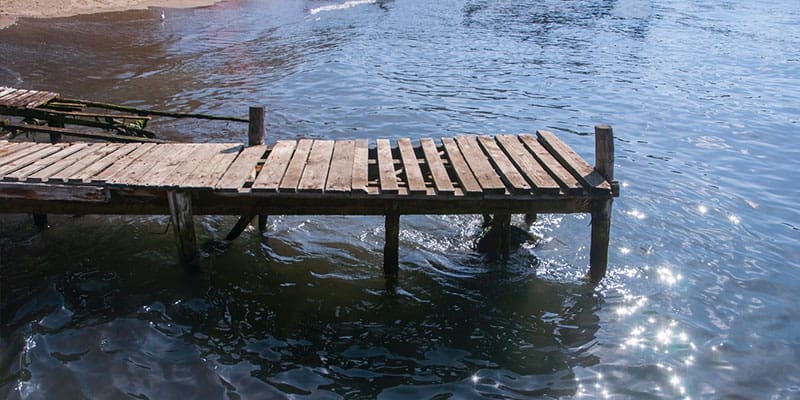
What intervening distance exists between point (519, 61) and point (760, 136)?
11310mm

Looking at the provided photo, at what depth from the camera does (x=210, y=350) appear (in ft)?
22.0

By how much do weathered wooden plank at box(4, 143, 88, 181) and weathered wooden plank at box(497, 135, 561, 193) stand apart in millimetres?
6195

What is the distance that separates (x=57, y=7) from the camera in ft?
97.6

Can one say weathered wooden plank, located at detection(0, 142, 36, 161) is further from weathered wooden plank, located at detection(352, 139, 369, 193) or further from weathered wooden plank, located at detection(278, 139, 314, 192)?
weathered wooden plank, located at detection(352, 139, 369, 193)

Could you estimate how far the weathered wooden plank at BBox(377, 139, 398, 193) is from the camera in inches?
269

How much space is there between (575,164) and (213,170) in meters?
4.81

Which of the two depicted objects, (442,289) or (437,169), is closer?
(437,169)

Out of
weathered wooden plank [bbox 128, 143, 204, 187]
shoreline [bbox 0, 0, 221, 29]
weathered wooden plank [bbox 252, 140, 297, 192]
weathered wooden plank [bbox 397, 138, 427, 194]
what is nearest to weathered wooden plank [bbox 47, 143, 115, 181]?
weathered wooden plank [bbox 128, 143, 204, 187]

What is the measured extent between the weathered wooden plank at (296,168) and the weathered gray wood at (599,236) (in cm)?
379

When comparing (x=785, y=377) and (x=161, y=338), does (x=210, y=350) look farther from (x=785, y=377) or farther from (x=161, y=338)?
(x=785, y=377)

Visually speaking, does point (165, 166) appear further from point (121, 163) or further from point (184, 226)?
point (184, 226)

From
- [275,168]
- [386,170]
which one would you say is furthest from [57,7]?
[386,170]

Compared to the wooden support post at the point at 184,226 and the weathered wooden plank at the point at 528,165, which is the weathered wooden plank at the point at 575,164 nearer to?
the weathered wooden plank at the point at 528,165

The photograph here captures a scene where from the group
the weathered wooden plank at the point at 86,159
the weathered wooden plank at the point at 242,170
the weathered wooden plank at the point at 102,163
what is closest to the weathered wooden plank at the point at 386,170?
the weathered wooden plank at the point at 242,170
